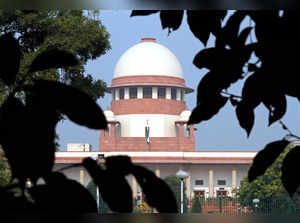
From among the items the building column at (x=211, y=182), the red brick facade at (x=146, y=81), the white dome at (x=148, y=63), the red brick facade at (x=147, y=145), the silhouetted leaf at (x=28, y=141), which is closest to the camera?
the silhouetted leaf at (x=28, y=141)

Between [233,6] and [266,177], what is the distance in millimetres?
11994

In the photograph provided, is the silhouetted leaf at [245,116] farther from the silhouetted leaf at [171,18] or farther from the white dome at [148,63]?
the white dome at [148,63]

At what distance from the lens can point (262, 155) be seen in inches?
8.2

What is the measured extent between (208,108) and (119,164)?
8 cm

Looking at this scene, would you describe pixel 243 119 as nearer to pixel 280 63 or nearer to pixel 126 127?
pixel 280 63

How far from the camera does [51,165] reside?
0.53 ft

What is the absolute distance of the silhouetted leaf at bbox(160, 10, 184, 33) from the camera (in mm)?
260

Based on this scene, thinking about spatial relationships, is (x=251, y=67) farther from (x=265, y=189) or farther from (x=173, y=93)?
(x=173, y=93)

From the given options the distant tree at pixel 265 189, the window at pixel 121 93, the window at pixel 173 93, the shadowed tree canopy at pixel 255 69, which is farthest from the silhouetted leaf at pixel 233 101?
the window at pixel 173 93

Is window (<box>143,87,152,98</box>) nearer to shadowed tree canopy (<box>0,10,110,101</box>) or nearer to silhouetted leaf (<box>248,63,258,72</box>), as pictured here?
shadowed tree canopy (<box>0,10,110,101</box>)

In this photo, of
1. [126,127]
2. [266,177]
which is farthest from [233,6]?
[126,127]

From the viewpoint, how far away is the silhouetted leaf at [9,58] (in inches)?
7.1

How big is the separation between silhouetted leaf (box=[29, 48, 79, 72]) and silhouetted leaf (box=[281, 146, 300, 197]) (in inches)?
3.4

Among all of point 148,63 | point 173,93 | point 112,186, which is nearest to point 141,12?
point 112,186
